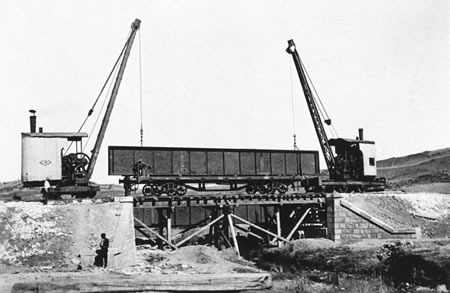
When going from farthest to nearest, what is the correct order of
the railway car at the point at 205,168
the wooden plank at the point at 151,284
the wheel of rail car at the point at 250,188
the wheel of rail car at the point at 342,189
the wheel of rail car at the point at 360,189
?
the wheel of rail car at the point at 360,189
the wheel of rail car at the point at 342,189
the wheel of rail car at the point at 250,188
the railway car at the point at 205,168
the wooden plank at the point at 151,284

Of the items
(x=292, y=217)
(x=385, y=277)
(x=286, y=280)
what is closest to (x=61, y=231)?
(x=286, y=280)

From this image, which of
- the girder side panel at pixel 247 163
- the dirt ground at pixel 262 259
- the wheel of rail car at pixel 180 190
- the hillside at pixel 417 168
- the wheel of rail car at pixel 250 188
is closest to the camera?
the dirt ground at pixel 262 259

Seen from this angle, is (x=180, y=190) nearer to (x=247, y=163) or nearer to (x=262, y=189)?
(x=247, y=163)

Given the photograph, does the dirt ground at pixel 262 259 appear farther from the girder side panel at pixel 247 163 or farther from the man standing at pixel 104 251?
the girder side panel at pixel 247 163

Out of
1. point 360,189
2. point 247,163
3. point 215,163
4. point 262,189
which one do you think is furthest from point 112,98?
point 360,189

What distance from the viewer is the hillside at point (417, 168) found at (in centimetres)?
4294

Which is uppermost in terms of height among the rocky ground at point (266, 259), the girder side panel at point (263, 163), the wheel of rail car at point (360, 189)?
the girder side panel at point (263, 163)

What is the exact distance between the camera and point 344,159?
25219mm

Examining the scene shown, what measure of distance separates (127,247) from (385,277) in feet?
26.8

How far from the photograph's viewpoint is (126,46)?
73.9 ft

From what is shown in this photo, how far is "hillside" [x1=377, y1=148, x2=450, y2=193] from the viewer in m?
42.9

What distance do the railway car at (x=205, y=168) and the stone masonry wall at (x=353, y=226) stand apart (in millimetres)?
3327

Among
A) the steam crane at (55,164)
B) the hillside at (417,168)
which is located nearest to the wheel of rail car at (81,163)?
the steam crane at (55,164)

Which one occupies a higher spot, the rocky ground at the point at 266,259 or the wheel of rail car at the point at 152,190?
the wheel of rail car at the point at 152,190
